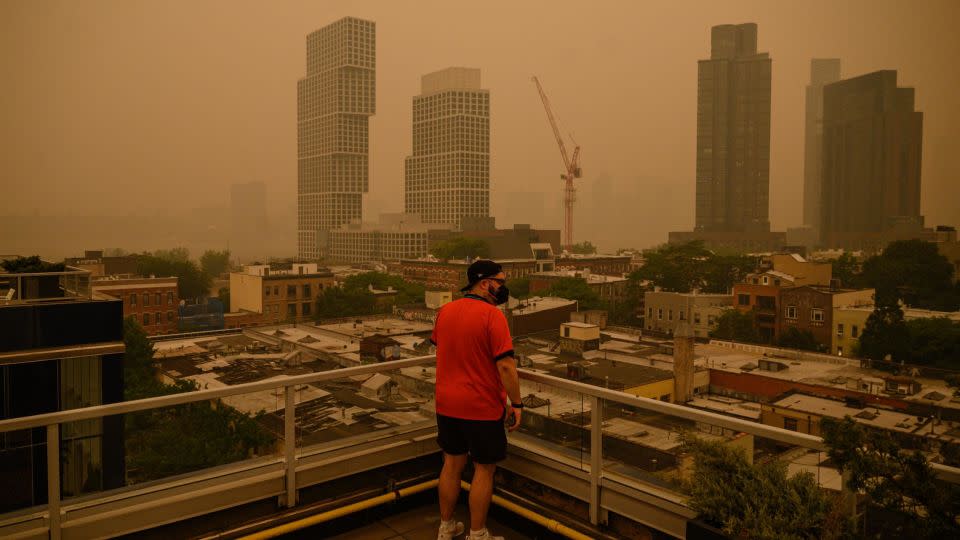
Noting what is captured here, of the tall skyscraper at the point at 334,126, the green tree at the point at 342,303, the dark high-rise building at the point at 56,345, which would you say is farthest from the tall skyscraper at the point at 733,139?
the dark high-rise building at the point at 56,345

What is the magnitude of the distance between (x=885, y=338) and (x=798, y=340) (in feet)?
14.7

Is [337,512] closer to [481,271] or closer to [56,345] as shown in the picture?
[481,271]

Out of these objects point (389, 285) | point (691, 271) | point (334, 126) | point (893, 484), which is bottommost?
point (389, 285)

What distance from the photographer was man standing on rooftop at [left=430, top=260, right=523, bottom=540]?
2.72m

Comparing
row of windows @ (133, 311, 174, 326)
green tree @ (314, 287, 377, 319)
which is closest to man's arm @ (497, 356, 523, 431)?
row of windows @ (133, 311, 174, 326)

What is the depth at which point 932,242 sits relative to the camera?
44188 mm

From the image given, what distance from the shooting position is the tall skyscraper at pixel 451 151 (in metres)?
132

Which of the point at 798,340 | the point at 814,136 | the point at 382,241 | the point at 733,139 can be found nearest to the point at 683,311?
the point at 798,340

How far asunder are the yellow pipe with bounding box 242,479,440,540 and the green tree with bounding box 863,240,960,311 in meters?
43.6

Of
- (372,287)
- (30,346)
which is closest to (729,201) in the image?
(372,287)

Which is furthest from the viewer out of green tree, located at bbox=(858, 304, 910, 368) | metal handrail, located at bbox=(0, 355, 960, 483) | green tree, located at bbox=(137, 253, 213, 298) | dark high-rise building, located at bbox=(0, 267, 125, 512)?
green tree, located at bbox=(137, 253, 213, 298)

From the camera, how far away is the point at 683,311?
4481 cm

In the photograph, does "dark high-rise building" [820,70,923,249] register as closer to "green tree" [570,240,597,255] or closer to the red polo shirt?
"green tree" [570,240,597,255]

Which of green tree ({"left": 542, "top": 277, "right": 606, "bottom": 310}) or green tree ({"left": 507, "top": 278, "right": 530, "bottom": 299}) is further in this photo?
green tree ({"left": 507, "top": 278, "right": 530, "bottom": 299})
